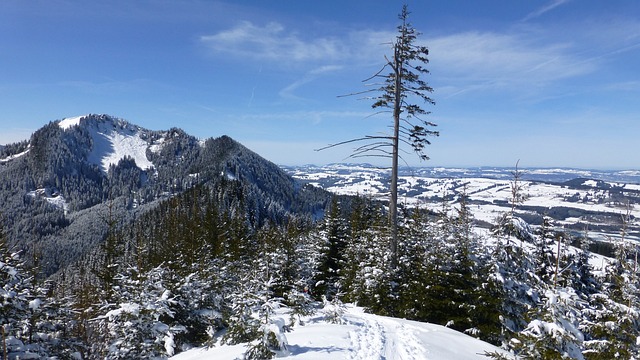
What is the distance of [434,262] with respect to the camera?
53.1 ft

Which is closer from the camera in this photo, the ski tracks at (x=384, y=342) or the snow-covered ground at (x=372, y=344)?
the snow-covered ground at (x=372, y=344)

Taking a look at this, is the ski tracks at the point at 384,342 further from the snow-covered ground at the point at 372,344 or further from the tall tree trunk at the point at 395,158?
the tall tree trunk at the point at 395,158

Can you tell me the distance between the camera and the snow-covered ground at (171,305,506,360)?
8398mm

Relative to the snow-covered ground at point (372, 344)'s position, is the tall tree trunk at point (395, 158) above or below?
above

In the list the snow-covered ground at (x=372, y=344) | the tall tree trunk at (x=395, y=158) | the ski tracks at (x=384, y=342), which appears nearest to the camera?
the snow-covered ground at (x=372, y=344)

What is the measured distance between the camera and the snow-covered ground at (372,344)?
8398 millimetres

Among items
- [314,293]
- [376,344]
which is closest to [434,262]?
[376,344]

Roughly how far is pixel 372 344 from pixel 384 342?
60 centimetres

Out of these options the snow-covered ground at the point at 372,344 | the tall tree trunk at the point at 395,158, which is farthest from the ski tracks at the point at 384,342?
the tall tree trunk at the point at 395,158

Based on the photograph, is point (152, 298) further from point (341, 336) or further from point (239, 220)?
point (239, 220)

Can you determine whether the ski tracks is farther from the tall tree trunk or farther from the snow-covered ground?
the tall tree trunk

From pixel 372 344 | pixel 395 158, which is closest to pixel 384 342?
pixel 372 344

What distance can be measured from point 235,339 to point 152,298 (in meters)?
3.99

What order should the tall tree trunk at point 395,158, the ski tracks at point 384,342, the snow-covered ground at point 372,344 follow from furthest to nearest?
the tall tree trunk at point 395,158, the ski tracks at point 384,342, the snow-covered ground at point 372,344
